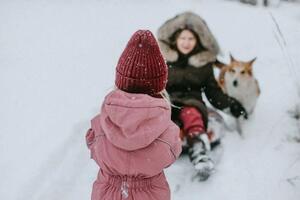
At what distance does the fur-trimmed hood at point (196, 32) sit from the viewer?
3.46 meters

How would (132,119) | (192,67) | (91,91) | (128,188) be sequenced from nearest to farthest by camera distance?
1. (132,119)
2. (128,188)
3. (192,67)
4. (91,91)

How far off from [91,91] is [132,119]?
7.05 ft

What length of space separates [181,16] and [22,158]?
1399mm

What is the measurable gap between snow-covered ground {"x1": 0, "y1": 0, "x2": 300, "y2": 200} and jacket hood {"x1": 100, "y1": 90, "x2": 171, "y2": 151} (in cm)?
116

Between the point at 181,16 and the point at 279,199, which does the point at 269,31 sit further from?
the point at 279,199

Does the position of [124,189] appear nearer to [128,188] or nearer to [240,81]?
[128,188]

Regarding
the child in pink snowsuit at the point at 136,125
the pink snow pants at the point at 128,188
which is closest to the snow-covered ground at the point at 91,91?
the pink snow pants at the point at 128,188

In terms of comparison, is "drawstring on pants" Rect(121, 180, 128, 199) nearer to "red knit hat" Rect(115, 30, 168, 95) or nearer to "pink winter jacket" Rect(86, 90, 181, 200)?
"pink winter jacket" Rect(86, 90, 181, 200)

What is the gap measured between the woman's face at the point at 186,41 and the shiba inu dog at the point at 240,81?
9.8 inches

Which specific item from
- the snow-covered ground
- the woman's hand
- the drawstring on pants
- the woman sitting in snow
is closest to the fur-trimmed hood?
the woman sitting in snow

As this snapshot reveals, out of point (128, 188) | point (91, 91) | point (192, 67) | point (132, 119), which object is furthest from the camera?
point (91, 91)

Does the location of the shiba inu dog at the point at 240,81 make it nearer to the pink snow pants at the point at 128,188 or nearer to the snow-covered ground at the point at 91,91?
the snow-covered ground at the point at 91,91

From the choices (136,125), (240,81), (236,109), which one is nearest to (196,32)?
(240,81)

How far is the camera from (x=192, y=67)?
357 cm
